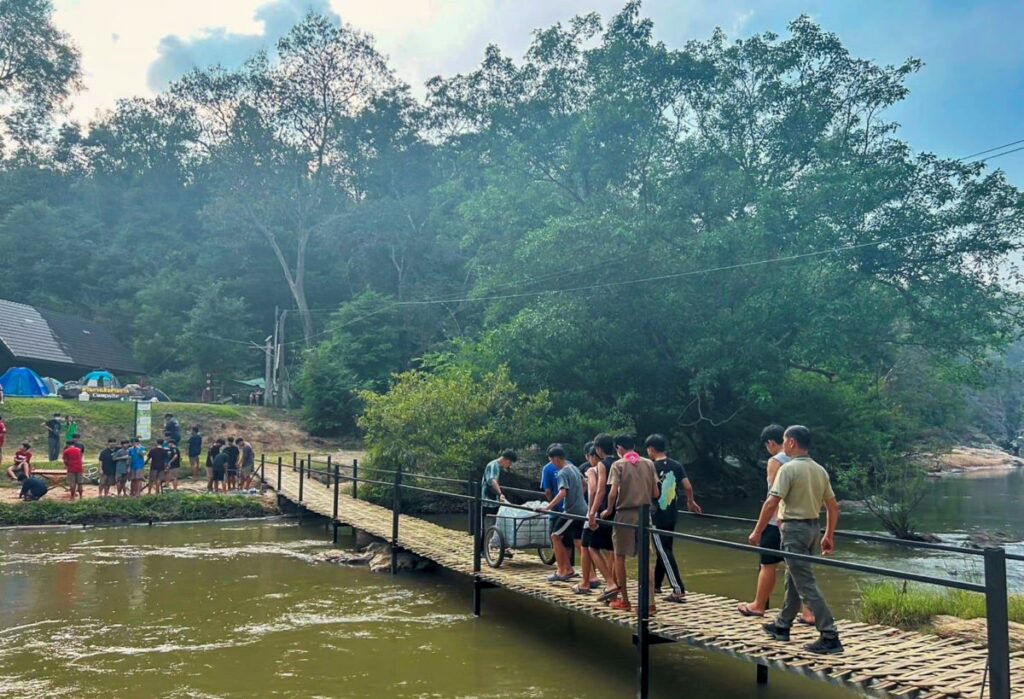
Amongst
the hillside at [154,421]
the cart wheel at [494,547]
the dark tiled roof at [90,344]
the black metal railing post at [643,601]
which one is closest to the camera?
the black metal railing post at [643,601]

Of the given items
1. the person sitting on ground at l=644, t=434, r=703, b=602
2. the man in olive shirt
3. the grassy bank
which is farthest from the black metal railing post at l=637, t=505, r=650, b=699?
the grassy bank

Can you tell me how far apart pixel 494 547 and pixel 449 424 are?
10.7m

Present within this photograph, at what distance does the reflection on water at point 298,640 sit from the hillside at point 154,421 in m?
15.3

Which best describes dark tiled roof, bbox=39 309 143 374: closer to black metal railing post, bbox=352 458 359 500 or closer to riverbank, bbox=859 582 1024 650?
black metal railing post, bbox=352 458 359 500

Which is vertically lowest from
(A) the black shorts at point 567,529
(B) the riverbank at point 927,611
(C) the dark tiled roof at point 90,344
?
(B) the riverbank at point 927,611

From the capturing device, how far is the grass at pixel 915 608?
948 cm

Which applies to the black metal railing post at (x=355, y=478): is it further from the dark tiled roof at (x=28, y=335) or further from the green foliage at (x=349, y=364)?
the dark tiled roof at (x=28, y=335)

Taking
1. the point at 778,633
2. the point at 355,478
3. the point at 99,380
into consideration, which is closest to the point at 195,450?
the point at 355,478

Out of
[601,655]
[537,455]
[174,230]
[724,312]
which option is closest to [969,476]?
[724,312]

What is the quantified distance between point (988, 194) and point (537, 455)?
49.3ft

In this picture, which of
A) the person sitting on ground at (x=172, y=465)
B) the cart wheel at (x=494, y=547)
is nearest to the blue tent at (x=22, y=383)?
the person sitting on ground at (x=172, y=465)

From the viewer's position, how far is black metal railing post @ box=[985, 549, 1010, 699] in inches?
180

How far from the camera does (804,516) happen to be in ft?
20.1

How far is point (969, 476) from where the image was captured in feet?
124
